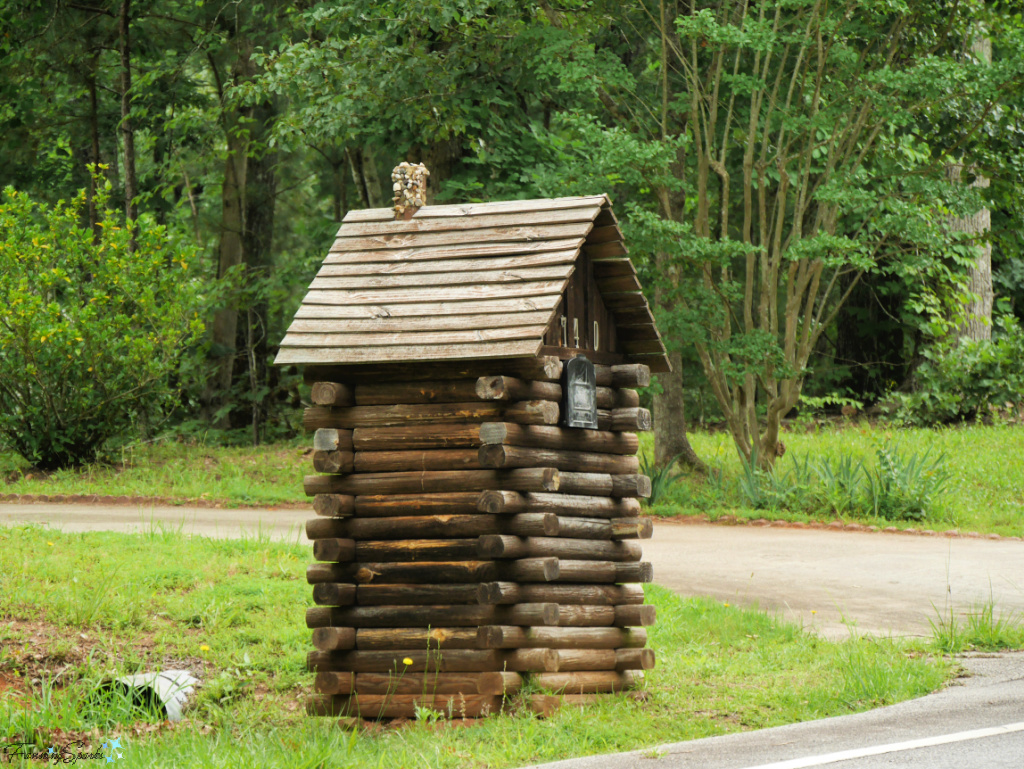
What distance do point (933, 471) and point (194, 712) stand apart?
37.3 feet

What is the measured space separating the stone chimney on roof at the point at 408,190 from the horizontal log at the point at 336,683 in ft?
10.3

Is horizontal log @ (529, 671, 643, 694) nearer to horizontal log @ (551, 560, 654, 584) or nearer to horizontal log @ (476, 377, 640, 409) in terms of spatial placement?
horizontal log @ (551, 560, 654, 584)

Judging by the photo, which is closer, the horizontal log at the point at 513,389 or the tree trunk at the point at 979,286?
the horizontal log at the point at 513,389

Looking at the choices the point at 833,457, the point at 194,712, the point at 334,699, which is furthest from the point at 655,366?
the point at 833,457

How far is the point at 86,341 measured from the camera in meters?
17.9

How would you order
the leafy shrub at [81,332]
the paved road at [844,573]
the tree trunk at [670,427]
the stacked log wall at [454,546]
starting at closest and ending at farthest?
the stacked log wall at [454,546], the paved road at [844,573], the leafy shrub at [81,332], the tree trunk at [670,427]

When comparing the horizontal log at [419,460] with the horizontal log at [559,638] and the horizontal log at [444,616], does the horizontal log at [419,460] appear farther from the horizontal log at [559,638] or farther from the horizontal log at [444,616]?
the horizontal log at [559,638]

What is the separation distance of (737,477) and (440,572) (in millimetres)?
10991

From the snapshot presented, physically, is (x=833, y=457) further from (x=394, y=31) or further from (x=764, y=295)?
(x=394, y=31)

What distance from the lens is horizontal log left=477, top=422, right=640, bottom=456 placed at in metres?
6.90

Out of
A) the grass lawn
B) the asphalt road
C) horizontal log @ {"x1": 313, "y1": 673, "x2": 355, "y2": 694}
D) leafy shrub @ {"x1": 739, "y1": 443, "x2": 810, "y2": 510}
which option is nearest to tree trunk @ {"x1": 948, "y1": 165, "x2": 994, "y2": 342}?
the grass lawn

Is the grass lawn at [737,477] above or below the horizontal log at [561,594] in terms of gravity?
below

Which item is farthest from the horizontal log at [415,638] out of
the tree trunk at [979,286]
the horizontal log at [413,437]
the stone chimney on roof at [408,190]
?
the tree trunk at [979,286]

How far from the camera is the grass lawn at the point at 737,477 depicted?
51.3 ft
